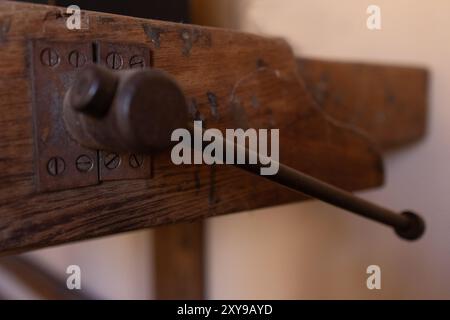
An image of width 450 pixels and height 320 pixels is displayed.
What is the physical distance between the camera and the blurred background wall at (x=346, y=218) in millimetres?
725

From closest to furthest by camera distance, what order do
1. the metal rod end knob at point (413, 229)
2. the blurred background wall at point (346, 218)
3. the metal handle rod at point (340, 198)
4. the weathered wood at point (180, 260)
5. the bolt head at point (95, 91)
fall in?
the bolt head at point (95, 91)
the metal handle rod at point (340, 198)
the metal rod end knob at point (413, 229)
the blurred background wall at point (346, 218)
the weathered wood at point (180, 260)

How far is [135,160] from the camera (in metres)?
0.35

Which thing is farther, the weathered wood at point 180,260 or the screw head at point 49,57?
the weathered wood at point 180,260

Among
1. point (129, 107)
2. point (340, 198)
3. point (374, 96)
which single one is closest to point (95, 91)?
point (129, 107)

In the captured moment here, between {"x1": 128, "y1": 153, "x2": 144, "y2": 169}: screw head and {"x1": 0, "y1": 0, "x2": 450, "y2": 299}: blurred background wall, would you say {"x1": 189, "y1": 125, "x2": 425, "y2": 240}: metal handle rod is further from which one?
{"x1": 0, "y1": 0, "x2": 450, "y2": 299}: blurred background wall

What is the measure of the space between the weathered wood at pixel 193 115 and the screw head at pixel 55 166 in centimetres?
1

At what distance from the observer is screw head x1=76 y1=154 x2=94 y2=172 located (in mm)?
325

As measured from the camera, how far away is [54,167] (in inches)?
12.4

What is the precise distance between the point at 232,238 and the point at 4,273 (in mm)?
927

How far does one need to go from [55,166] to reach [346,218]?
68cm

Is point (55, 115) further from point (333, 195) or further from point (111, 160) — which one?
point (333, 195)

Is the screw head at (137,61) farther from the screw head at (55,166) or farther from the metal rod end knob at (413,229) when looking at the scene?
the metal rod end knob at (413,229)

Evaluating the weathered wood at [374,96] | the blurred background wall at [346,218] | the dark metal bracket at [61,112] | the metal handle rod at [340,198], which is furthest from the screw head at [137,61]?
the blurred background wall at [346,218]
